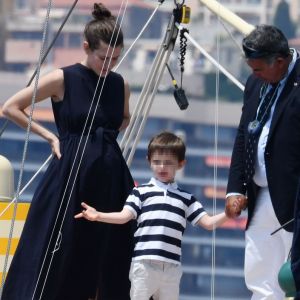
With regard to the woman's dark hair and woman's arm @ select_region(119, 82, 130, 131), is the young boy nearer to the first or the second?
woman's arm @ select_region(119, 82, 130, 131)

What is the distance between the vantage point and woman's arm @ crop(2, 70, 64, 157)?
599cm

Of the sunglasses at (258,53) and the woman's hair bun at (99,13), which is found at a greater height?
the sunglasses at (258,53)

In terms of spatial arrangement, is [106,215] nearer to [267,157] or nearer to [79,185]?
[79,185]

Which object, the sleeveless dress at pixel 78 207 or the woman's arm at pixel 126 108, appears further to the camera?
the woman's arm at pixel 126 108

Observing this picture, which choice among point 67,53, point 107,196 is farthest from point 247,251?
point 67,53

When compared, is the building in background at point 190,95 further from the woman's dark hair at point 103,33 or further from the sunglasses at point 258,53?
the sunglasses at point 258,53

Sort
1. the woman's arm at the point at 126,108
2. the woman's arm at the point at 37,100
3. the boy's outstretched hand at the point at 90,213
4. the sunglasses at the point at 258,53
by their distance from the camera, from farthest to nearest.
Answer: the woman's arm at the point at 126,108 → the woman's arm at the point at 37,100 → the boy's outstretched hand at the point at 90,213 → the sunglasses at the point at 258,53

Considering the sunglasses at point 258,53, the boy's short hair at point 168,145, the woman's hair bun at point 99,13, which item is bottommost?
the boy's short hair at point 168,145

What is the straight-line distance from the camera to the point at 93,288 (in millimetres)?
6164

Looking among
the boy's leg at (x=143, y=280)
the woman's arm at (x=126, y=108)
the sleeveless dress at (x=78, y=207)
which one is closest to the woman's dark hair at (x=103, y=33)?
the sleeveless dress at (x=78, y=207)

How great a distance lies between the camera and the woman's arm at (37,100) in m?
5.99

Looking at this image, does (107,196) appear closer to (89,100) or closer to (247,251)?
(89,100)

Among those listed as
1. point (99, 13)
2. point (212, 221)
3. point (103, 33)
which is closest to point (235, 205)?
point (212, 221)

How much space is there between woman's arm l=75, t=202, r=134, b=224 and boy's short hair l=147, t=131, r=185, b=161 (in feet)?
0.88
